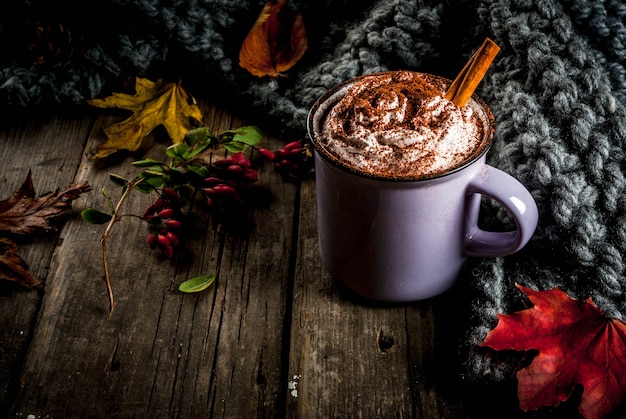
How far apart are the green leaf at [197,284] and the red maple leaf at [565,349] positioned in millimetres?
386

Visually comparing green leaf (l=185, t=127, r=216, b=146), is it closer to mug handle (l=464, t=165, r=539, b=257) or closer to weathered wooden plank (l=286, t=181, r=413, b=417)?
weathered wooden plank (l=286, t=181, r=413, b=417)

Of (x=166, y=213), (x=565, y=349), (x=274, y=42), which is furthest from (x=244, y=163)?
(x=565, y=349)

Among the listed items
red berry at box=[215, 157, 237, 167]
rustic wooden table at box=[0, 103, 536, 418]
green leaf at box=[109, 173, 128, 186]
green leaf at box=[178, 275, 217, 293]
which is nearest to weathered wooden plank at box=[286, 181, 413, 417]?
rustic wooden table at box=[0, 103, 536, 418]

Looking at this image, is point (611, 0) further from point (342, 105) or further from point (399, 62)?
point (342, 105)

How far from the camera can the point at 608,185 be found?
0.81m

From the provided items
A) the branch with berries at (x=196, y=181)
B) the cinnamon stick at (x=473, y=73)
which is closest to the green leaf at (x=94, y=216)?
the branch with berries at (x=196, y=181)

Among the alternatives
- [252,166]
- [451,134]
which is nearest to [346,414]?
[451,134]

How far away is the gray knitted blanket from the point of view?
819mm

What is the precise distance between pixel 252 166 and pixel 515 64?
463mm

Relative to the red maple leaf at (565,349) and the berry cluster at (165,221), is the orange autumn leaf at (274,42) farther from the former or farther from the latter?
the red maple leaf at (565,349)

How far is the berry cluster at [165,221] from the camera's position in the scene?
93cm

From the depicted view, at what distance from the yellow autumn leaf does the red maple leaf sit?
668 millimetres

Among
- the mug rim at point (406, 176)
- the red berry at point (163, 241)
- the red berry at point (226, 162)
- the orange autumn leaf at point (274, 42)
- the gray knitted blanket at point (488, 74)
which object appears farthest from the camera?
the orange autumn leaf at point (274, 42)

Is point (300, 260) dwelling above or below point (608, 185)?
below
